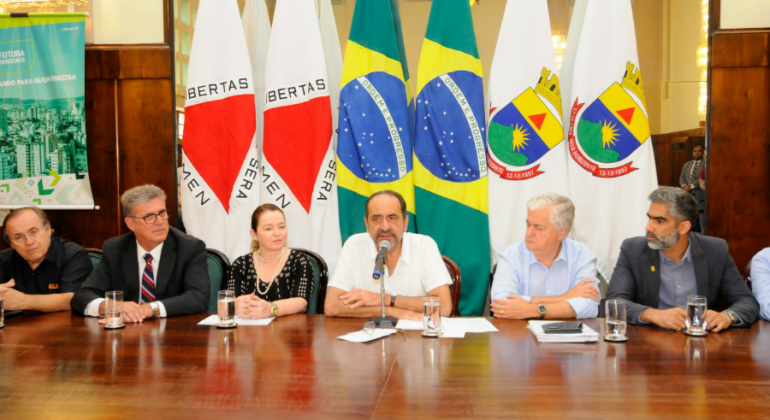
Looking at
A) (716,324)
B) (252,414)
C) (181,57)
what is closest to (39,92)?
(181,57)

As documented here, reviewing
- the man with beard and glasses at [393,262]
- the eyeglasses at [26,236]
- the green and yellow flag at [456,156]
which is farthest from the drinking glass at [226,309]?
the green and yellow flag at [456,156]

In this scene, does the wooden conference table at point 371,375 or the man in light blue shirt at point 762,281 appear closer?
the wooden conference table at point 371,375

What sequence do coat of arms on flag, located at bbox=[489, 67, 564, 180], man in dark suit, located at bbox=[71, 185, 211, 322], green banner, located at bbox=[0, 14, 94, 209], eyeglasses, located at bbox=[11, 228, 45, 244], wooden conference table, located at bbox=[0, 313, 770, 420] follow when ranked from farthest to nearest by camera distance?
green banner, located at bbox=[0, 14, 94, 209] < coat of arms on flag, located at bbox=[489, 67, 564, 180] < eyeglasses, located at bbox=[11, 228, 45, 244] < man in dark suit, located at bbox=[71, 185, 211, 322] < wooden conference table, located at bbox=[0, 313, 770, 420]

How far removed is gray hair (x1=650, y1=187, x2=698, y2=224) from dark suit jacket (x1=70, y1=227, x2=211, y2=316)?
230cm

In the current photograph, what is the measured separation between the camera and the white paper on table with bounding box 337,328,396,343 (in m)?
2.50

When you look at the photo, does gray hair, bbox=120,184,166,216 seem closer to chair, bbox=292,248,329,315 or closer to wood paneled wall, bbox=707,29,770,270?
Answer: chair, bbox=292,248,329,315

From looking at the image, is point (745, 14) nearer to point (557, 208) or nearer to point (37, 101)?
point (557, 208)

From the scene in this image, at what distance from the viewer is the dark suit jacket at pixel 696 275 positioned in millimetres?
3053

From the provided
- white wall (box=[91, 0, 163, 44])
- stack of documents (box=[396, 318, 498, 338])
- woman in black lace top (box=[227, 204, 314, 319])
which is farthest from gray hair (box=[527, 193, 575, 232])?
white wall (box=[91, 0, 163, 44])

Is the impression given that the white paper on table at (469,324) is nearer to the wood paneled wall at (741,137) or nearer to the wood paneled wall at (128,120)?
the wood paneled wall at (741,137)

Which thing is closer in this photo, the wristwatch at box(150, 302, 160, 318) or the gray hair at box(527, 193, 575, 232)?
the wristwatch at box(150, 302, 160, 318)

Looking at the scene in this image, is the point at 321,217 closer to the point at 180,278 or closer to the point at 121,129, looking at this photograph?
the point at 180,278

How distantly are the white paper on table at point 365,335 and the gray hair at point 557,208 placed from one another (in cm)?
108

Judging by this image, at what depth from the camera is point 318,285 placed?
3436 mm
